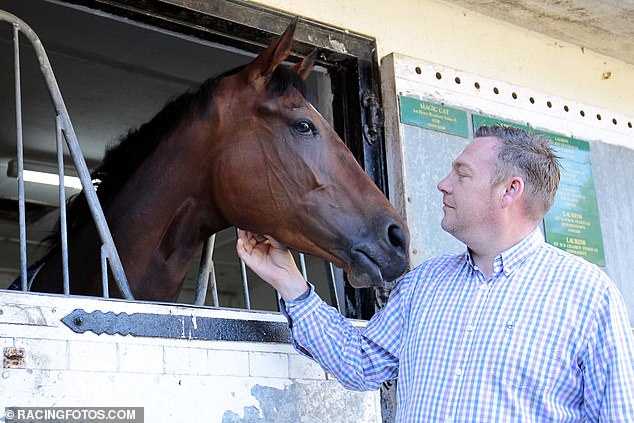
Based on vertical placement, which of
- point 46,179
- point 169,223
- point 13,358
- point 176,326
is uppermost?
point 46,179

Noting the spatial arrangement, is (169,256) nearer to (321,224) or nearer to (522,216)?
(321,224)

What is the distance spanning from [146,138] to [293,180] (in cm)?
63

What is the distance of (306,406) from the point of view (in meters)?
2.46

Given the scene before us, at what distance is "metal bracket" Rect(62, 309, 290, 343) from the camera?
6.90 feet

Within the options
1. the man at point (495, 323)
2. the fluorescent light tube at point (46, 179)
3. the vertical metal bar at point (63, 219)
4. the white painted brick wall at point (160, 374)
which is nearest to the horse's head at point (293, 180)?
the man at point (495, 323)

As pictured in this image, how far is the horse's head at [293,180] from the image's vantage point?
2.28 metres

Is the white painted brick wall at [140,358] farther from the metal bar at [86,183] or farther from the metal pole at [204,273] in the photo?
the metal pole at [204,273]

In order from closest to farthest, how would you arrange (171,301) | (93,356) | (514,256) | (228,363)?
(514,256) < (93,356) < (228,363) < (171,301)

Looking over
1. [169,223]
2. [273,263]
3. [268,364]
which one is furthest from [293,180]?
[268,364]

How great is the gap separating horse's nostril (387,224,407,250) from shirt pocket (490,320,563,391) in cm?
60

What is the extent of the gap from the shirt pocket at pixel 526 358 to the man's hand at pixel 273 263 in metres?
0.58

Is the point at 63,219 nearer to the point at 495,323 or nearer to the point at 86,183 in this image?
the point at 86,183

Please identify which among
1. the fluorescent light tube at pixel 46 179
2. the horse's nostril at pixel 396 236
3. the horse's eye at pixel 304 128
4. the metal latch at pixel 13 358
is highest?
the fluorescent light tube at pixel 46 179

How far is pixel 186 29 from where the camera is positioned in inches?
111
